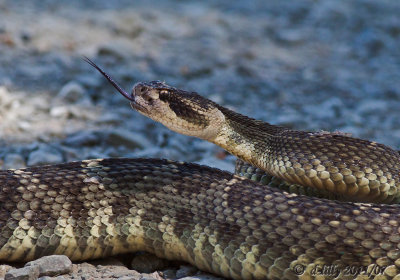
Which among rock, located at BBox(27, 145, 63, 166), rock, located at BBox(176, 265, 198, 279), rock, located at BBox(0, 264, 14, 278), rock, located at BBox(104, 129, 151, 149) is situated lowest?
rock, located at BBox(0, 264, 14, 278)

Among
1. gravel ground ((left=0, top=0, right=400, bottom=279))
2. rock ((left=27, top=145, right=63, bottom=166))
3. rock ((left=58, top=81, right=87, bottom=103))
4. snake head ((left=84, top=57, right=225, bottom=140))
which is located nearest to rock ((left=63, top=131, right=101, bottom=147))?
gravel ground ((left=0, top=0, right=400, bottom=279))

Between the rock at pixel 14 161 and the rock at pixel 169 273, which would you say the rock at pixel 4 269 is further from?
the rock at pixel 14 161

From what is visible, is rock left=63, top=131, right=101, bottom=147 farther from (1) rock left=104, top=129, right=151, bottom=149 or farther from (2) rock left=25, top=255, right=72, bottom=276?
(2) rock left=25, top=255, right=72, bottom=276

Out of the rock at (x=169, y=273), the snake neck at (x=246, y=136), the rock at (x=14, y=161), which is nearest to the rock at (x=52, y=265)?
the rock at (x=169, y=273)

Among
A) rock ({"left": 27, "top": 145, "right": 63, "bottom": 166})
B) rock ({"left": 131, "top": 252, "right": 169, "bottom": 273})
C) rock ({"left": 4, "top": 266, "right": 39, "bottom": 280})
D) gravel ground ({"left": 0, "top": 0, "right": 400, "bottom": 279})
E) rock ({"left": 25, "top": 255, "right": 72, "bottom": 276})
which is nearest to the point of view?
rock ({"left": 4, "top": 266, "right": 39, "bottom": 280})

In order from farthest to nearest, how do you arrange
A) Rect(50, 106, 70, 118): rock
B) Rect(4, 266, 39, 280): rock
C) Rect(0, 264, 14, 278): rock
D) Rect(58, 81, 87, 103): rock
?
Rect(58, 81, 87, 103): rock < Rect(50, 106, 70, 118): rock < Rect(0, 264, 14, 278): rock < Rect(4, 266, 39, 280): rock

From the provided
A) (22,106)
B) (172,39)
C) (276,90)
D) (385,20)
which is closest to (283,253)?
(22,106)
